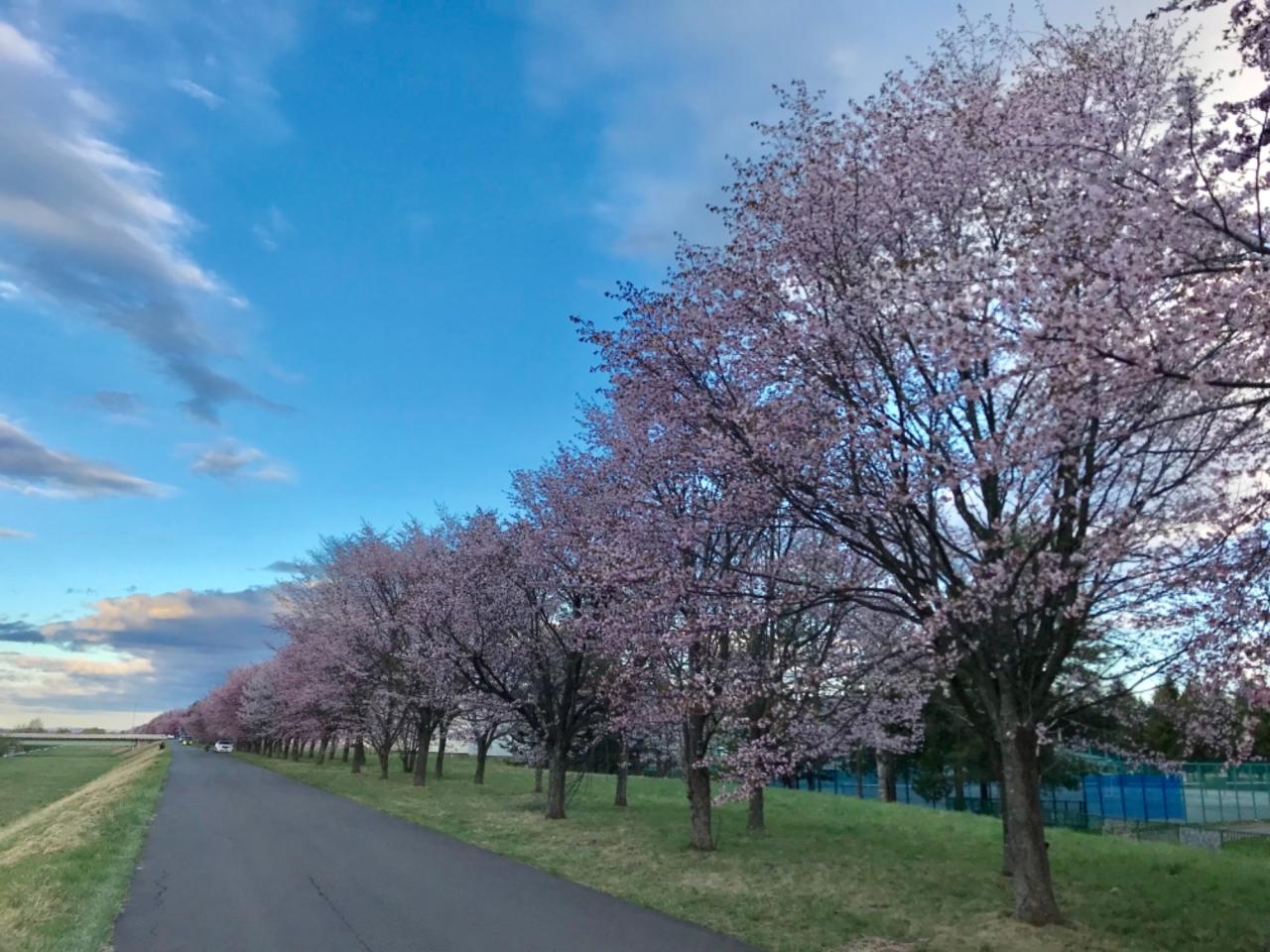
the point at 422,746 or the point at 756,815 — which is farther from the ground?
the point at 422,746

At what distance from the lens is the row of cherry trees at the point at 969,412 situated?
651 cm

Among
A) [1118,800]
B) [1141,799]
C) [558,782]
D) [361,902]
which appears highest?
[558,782]

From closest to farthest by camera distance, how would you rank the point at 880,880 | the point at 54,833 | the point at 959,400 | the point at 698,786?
the point at 959,400, the point at 880,880, the point at 698,786, the point at 54,833

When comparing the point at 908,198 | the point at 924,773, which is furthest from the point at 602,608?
the point at 924,773

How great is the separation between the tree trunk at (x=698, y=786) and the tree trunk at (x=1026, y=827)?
681 centimetres

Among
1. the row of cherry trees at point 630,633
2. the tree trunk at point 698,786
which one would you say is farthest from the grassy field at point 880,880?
the row of cherry trees at point 630,633

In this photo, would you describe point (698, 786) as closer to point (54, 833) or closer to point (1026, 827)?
point (1026, 827)

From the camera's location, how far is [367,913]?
10258mm

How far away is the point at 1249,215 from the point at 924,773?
4019cm

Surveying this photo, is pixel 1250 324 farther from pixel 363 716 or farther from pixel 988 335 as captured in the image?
pixel 363 716

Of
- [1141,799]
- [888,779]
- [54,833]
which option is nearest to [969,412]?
[54,833]

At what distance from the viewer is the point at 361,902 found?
428 inches

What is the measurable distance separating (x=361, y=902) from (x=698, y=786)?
7.43m

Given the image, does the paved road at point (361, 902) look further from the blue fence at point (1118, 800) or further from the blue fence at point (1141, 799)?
the blue fence at point (1141, 799)
